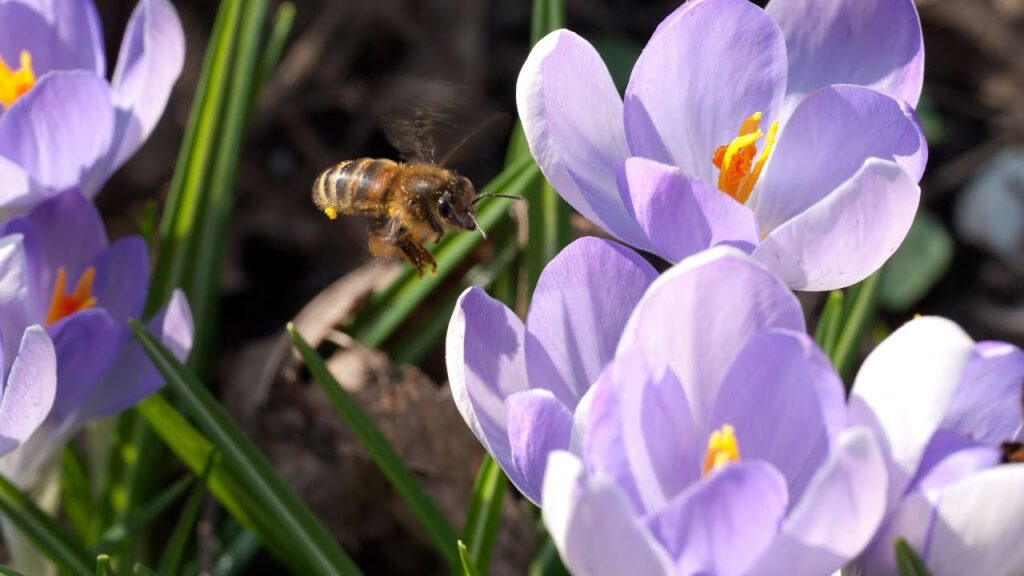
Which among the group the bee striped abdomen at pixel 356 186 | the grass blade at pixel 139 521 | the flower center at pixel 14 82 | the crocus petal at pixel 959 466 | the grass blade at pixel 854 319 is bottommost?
the grass blade at pixel 854 319

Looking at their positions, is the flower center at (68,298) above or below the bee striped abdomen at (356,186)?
above

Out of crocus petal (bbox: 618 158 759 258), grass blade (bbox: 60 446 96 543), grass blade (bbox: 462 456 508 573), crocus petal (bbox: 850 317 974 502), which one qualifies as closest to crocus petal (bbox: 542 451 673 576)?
crocus petal (bbox: 850 317 974 502)

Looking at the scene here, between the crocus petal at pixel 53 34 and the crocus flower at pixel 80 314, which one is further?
the crocus petal at pixel 53 34

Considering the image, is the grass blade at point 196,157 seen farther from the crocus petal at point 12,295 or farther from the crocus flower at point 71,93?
the crocus petal at point 12,295

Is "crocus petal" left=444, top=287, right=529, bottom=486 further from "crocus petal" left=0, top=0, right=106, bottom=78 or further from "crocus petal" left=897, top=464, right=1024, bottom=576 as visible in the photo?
"crocus petal" left=0, top=0, right=106, bottom=78

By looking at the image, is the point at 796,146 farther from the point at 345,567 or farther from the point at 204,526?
the point at 204,526

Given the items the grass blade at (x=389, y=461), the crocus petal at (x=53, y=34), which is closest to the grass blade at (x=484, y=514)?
the grass blade at (x=389, y=461)

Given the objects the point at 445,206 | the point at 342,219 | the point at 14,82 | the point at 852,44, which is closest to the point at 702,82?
the point at 852,44
